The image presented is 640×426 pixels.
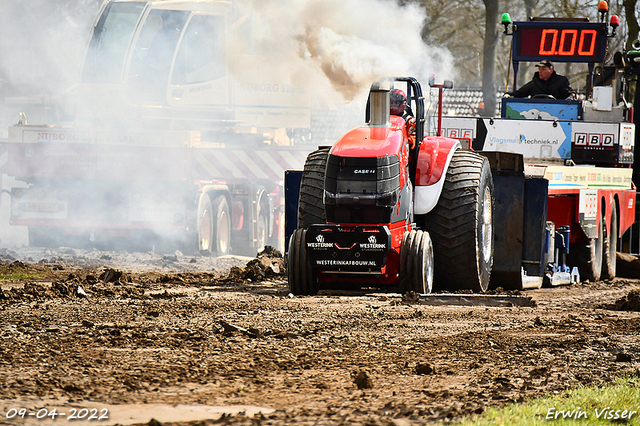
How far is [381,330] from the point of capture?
6352 mm

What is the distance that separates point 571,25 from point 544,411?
10.8 metres

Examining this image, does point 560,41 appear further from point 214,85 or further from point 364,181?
point 364,181

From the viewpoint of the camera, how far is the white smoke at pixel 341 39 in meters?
11.4

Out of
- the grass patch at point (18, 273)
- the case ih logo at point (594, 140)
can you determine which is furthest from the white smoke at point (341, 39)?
the grass patch at point (18, 273)

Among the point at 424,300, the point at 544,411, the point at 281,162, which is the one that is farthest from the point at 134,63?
the point at 544,411

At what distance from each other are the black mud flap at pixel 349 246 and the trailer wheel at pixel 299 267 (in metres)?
0.24

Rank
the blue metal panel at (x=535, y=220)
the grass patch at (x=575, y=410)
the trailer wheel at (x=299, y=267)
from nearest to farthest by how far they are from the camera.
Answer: the grass patch at (x=575, y=410)
the trailer wheel at (x=299, y=267)
the blue metal panel at (x=535, y=220)

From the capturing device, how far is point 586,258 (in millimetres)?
11711

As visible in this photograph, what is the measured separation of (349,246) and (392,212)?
0.51m

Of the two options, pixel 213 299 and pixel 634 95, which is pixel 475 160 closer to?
pixel 213 299

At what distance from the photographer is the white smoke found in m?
11.4

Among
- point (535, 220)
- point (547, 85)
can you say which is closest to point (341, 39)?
point (547, 85)

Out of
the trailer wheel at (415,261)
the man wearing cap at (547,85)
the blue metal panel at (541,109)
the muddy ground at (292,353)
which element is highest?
the man wearing cap at (547,85)

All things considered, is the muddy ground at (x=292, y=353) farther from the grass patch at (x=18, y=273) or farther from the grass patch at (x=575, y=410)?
the grass patch at (x=18, y=273)
